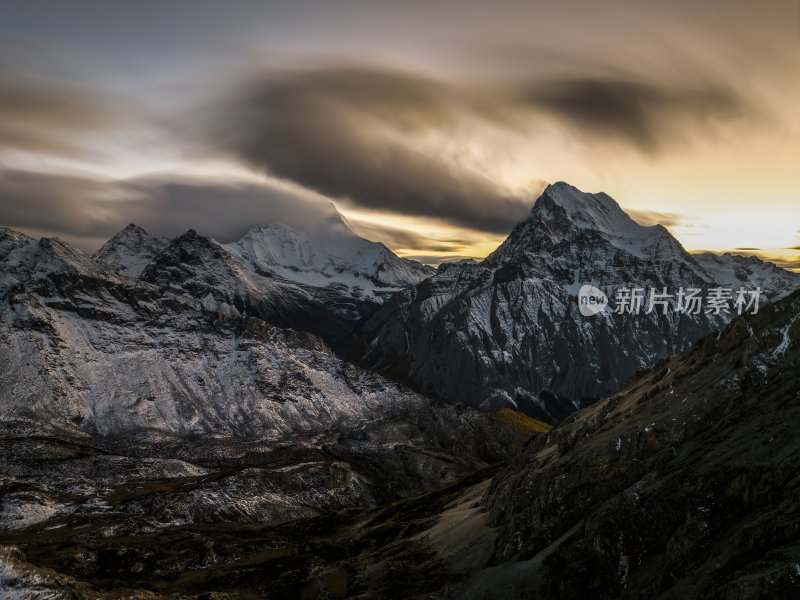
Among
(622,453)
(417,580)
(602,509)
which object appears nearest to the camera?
(602,509)

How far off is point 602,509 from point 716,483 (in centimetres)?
2120

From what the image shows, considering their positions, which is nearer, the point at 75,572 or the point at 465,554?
the point at 465,554

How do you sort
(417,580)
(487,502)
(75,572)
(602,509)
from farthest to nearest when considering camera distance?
(75,572) < (487,502) < (417,580) < (602,509)

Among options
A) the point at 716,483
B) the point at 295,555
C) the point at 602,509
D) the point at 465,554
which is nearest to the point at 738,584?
the point at 716,483

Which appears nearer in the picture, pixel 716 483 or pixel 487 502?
pixel 716 483

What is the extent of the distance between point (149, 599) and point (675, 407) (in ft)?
403

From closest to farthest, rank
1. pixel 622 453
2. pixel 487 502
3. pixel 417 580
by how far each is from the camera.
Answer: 1. pixel 622 453
2. pixel 417 580
3. pixel 487 502

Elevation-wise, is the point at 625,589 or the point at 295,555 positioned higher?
the point at 625,589

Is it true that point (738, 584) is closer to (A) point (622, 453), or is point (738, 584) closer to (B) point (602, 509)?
(B) point (602, 509)

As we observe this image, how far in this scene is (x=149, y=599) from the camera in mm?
145750

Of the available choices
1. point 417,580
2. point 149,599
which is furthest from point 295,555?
point 417,580

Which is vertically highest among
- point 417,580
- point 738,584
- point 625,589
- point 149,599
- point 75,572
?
point 738,584

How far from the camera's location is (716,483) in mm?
89688

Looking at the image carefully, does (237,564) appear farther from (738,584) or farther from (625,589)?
(738,584)
